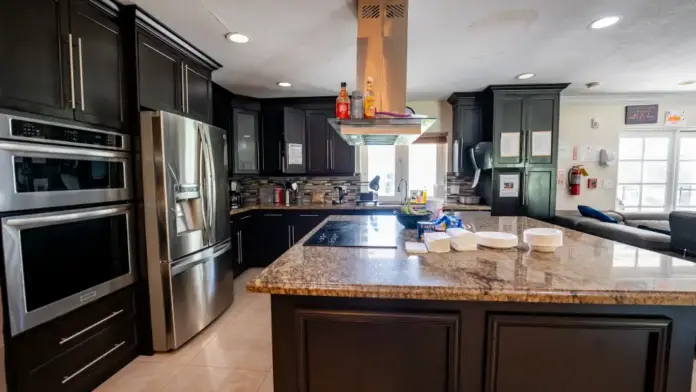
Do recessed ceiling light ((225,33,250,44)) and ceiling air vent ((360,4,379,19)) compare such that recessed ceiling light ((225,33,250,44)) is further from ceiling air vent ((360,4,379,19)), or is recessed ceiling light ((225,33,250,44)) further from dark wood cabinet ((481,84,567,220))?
dark wood cabinet ((481,84,567,220))

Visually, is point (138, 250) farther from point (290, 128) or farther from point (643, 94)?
point (643, 94)

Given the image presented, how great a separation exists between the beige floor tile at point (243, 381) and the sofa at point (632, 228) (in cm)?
312

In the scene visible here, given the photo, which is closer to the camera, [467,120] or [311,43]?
[311,43]

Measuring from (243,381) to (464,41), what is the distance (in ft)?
9.38

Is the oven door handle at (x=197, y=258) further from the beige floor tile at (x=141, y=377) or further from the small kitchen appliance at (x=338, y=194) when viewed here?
the small kitchen appliance at (x=338, y=194)

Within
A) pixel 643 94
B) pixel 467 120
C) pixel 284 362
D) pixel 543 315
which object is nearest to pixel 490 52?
pixel 467 120

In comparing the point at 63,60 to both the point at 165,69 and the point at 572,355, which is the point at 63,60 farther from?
the point at 572,355

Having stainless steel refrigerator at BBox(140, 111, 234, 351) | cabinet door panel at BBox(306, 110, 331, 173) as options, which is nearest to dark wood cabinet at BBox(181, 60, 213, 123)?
stainless steel refrigerator at BBox(140, 111, 234, 351)

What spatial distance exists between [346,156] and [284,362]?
3.25 meters

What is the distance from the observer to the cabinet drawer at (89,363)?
60.4 inches

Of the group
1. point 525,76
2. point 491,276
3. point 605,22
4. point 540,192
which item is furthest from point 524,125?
point 491,276

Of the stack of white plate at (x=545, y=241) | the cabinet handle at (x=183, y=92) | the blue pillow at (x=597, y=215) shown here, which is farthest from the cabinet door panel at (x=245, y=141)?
the blue pillow at (x=597, y=215)

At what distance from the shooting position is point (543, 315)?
1.10 m

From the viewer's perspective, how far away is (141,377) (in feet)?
6.42
